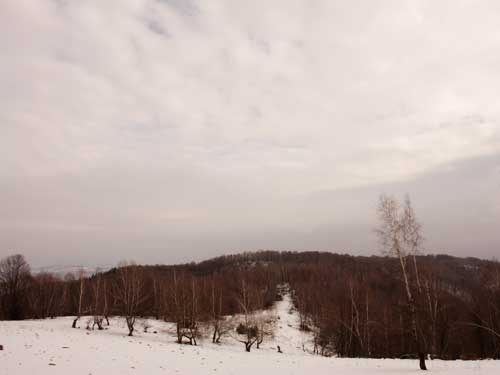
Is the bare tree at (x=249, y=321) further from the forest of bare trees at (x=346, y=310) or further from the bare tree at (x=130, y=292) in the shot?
the bare tree at (x=130, y=292)

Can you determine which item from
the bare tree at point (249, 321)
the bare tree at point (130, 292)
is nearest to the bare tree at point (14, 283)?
the bare tree at point (130, 292)

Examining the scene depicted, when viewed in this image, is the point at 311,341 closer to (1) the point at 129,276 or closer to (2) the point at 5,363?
(1) the point at 129,276

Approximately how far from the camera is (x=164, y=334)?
4888cm

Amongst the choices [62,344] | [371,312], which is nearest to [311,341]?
[371,312]

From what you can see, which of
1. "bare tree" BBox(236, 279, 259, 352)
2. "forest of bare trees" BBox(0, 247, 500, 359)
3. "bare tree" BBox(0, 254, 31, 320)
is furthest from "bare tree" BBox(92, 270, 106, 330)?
"bare tree" BBox(236, 279, 259, 352)

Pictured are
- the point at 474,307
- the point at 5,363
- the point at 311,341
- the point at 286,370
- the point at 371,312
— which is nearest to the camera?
the point at 5,363

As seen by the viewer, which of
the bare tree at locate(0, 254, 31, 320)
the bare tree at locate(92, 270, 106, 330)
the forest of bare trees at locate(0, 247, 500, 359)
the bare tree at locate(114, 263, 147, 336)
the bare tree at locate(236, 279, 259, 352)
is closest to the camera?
the forest of bare trees at locate(0, 247, 500, 359)

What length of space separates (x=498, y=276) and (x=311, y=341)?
121 feet

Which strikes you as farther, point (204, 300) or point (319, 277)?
point (319, 277)

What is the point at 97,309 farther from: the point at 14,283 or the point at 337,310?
the point at 337,310

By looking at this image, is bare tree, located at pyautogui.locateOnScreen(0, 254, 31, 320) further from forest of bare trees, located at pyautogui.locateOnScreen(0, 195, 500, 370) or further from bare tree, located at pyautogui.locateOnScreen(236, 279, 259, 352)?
bare tree, located at pyautogui.locateOnScreen(236, 279, 259, 352)

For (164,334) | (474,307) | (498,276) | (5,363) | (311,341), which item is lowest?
(311,341)

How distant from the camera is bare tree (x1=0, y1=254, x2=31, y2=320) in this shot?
206 feet

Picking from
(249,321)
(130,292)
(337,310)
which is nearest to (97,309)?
(130,292)
